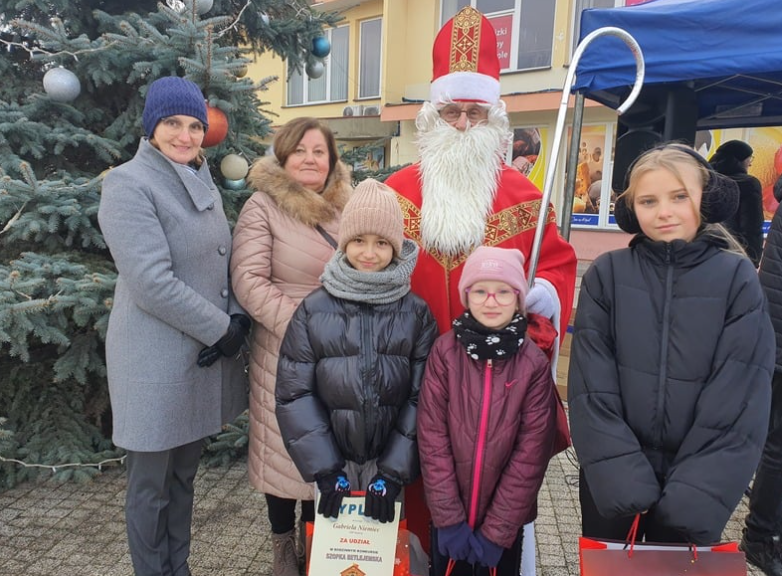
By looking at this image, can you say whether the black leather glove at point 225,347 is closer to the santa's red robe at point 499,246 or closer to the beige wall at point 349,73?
the santa's red robe at point 499,246

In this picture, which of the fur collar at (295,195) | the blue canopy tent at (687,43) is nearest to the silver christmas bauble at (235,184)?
the fur collar at (295,195)

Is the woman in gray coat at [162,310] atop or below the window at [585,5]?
below

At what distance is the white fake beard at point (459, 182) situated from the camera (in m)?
2.44

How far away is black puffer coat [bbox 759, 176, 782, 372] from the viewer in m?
2.75

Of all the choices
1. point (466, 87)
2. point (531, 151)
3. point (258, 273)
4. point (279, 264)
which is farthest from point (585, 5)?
point (258, 273)

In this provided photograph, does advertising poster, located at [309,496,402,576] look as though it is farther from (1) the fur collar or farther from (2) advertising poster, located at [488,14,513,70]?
(2) advertising poster, located at [488,14,513,70]

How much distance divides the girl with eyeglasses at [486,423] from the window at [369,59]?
13781mm

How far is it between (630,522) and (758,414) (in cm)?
59

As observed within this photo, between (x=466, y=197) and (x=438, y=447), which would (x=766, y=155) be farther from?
(x=438, y=447)

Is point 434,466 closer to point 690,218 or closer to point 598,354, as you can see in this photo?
point 598,354

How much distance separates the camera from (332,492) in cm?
197

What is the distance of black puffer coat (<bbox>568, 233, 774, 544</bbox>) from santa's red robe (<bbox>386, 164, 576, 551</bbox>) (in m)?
0.61

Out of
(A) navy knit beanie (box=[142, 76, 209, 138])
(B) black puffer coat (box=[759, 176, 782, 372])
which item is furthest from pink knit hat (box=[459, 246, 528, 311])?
(B) black puffer coat (box=[759, 176, 782, 372])

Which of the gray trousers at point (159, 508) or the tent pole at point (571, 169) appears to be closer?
the gray trousers at point (159, 508)
